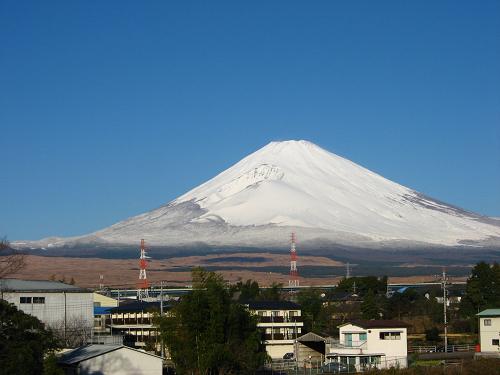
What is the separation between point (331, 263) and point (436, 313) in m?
89.2

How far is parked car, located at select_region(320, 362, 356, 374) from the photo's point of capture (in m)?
34.9

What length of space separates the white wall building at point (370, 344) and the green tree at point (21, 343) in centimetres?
1422

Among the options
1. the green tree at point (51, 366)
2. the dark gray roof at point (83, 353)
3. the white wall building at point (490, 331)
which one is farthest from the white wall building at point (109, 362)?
the white wall building at point (490, 331)

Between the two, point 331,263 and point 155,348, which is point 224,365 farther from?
point 331,263

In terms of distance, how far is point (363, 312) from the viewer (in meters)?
53.0

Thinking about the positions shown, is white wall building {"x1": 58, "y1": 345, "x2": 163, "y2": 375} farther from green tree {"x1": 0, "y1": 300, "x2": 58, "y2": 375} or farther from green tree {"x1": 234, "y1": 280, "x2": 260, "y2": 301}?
green tree {"x1": 234, "y1": 280, "x2": 260, "y2": 301}

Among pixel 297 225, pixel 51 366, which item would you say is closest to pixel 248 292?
pixel 51 366

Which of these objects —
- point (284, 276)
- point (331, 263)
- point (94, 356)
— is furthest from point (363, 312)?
point (331, 263)

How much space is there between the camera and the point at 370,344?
38.1 m

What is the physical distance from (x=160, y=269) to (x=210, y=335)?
4206 inches

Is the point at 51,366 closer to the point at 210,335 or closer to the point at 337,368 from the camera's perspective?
the point at 210,335

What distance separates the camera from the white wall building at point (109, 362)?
28500mm

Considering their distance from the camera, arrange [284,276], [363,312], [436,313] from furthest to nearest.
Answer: [284,276]
[436,313]
[363,312]

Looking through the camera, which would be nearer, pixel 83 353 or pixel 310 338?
pixel 83 353
